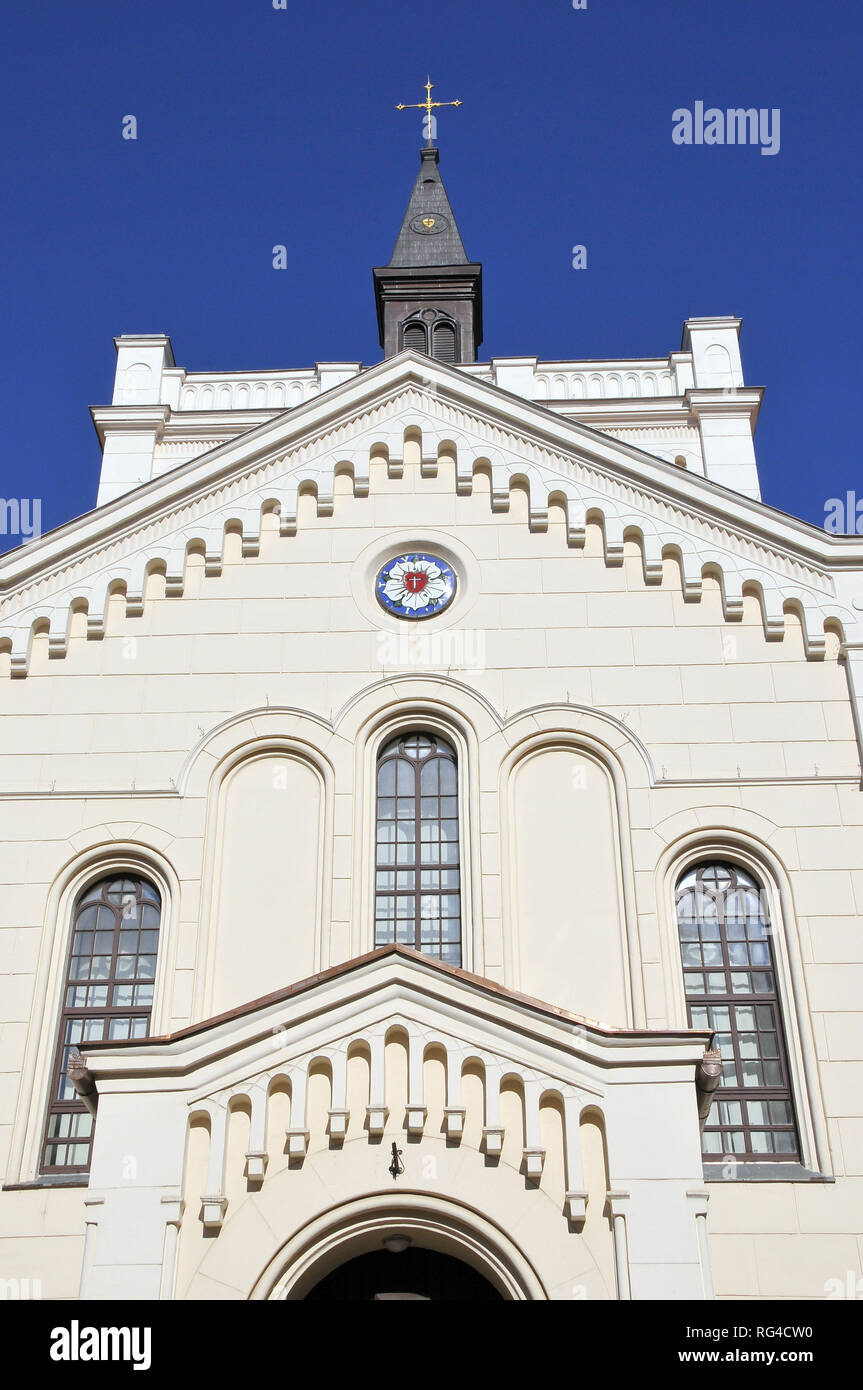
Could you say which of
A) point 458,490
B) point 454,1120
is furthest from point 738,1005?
point 458,490

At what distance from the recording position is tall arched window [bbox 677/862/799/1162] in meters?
15.4

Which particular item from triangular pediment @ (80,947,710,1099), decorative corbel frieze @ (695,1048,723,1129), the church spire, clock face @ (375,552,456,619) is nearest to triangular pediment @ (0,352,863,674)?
clock face @ (375,552,456,619)

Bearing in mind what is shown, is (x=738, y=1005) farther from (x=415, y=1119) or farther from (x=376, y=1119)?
(x=376, y=1119)

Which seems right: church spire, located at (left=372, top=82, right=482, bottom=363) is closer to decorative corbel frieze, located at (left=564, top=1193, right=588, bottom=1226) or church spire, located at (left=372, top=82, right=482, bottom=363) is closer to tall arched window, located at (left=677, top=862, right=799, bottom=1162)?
tall arched window, located at (left=677, top=862, right=799, bottom=1162)

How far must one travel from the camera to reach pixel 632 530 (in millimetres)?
18875

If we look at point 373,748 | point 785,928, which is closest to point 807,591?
point 785,928

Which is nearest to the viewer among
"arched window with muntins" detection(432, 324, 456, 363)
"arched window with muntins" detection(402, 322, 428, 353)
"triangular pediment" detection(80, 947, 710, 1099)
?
"triangular pediment" detection(80, 947, 710, 1099)

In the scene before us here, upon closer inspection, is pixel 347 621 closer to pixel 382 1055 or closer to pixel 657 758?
pixel 657 758

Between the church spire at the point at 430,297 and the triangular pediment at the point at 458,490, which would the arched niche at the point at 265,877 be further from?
the church spire at the point at 430,297

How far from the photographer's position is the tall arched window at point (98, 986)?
1561cm

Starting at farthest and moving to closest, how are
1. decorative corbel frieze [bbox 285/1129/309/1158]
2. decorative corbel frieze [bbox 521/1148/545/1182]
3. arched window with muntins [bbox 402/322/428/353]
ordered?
1. arched window with muntins [bbox 402/322/428/353]
2. decorative corbel frieze [bbox 285/1129/309/1158]
3. decorative corbel frieze [bbox 521/1148/545/1182]

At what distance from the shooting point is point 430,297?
3453cm

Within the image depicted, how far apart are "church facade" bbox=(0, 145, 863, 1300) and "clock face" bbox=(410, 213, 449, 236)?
17780 millimetres
